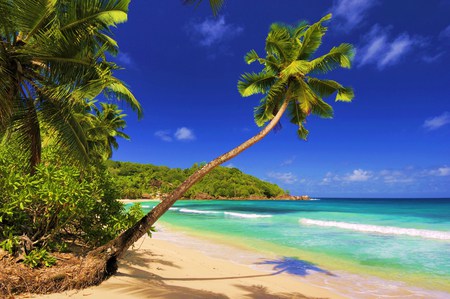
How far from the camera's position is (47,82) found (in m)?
5.19

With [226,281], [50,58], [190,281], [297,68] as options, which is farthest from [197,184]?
[50,58]

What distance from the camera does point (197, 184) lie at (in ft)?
307

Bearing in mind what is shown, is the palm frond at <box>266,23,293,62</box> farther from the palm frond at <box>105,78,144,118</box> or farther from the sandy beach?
the sandy beach

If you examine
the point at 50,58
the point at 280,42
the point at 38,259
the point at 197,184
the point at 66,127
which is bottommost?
the point at 38,259

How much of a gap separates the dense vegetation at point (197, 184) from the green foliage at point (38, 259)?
68268 mm

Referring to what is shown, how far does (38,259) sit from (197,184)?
89.0m

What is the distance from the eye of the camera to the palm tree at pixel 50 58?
4.59 metres

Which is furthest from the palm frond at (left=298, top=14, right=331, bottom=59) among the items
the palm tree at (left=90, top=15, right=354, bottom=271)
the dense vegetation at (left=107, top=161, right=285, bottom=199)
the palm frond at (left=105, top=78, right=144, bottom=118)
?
the dense vegetation at (left=107, top=161, right=285, bottom=199)

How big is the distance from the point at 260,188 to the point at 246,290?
92.2m

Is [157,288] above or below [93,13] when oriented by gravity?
below

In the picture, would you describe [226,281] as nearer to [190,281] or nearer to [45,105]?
[190,281]

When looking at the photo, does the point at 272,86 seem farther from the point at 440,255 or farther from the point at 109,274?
the point at 440,255

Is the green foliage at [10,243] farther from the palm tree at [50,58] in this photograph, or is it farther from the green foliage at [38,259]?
the palm tree at [50,58]

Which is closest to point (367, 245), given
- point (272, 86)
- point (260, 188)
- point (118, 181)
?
point (272, 86)
